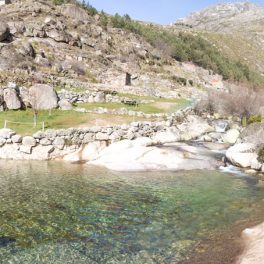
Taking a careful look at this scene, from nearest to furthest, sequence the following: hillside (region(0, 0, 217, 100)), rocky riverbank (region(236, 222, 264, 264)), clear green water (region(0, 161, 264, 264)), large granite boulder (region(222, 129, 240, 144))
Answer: rocky riverbank (region(236, 222, 264, 264))
clear green water (region(0, 161, 264, 264))
large granite boulder (region(222, 129, 240, 144))
hillside (region(0, 0, 217, 100))

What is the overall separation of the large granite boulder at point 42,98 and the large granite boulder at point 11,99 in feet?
6.19

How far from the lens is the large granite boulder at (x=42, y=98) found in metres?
49.1

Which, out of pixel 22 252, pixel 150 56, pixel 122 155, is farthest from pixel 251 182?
pixel 150 56

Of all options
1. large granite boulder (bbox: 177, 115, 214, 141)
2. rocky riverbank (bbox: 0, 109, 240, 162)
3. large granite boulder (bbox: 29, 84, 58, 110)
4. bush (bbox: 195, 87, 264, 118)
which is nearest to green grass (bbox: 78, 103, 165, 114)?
large granite boulder (bbox: 29, 84, 58, 110)

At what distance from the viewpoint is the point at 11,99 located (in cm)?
4809

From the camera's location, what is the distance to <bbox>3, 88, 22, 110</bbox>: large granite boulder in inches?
1889

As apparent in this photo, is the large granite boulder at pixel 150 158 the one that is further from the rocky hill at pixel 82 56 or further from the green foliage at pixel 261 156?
the rocky hill at pixel 82 56

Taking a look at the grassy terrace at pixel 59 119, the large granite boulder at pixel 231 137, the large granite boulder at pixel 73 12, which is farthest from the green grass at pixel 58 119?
the large granite boulder at pixel 73 12

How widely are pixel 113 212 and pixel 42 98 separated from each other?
33.6 m

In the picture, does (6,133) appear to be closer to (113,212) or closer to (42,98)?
(42,98)

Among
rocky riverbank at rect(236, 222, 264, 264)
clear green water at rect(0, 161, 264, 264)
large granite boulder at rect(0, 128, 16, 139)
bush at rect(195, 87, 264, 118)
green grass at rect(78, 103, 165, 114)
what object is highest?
bush at rect(195, 87, 264, 118)

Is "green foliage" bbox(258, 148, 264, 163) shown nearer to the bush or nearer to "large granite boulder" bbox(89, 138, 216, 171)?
"large granite boulder" bbox(89, 138, 216, 171)

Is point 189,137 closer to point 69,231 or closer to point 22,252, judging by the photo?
point 69,231

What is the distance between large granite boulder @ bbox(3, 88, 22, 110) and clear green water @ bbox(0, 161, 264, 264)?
1956cm
